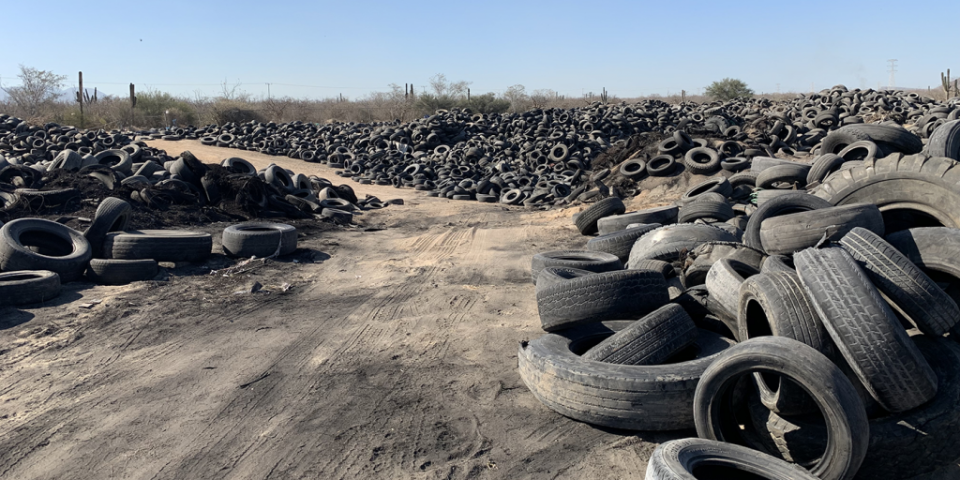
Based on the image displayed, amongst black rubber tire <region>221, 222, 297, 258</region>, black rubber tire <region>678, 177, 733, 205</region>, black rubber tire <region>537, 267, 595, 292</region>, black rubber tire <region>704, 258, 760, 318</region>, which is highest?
black rubber tire <region>678, 177, 733, 205</region>

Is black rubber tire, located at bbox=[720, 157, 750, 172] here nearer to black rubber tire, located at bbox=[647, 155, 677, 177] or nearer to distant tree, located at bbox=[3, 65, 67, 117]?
black rubber tire, located at bbox=[647, 155, 677, 177]

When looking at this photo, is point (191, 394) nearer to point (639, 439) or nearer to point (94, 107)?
point (639, 439)

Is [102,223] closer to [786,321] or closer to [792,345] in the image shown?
[786,321]

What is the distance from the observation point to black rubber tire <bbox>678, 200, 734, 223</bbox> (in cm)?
902

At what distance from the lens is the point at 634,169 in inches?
669

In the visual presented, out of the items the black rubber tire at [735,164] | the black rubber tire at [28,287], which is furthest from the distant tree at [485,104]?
the black rubber tire at [28,287]

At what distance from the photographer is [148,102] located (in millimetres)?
40625

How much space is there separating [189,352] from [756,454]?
5.02m

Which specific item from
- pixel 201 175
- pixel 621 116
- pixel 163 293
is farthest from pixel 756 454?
pixel 621 116

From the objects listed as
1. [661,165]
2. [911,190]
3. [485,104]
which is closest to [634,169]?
[661,165]

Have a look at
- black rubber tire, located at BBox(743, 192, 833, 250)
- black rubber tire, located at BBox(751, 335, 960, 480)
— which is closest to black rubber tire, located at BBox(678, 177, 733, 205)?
black rubber tire, located at BBox(743, 192, 833, 250)

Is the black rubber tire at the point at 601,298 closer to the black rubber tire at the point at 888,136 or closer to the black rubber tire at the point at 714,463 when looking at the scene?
the black rubber tire at the point at 714,463

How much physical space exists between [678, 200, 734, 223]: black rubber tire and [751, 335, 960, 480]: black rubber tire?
547 centimetres

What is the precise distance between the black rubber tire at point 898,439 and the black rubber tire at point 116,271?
26.8 ft
